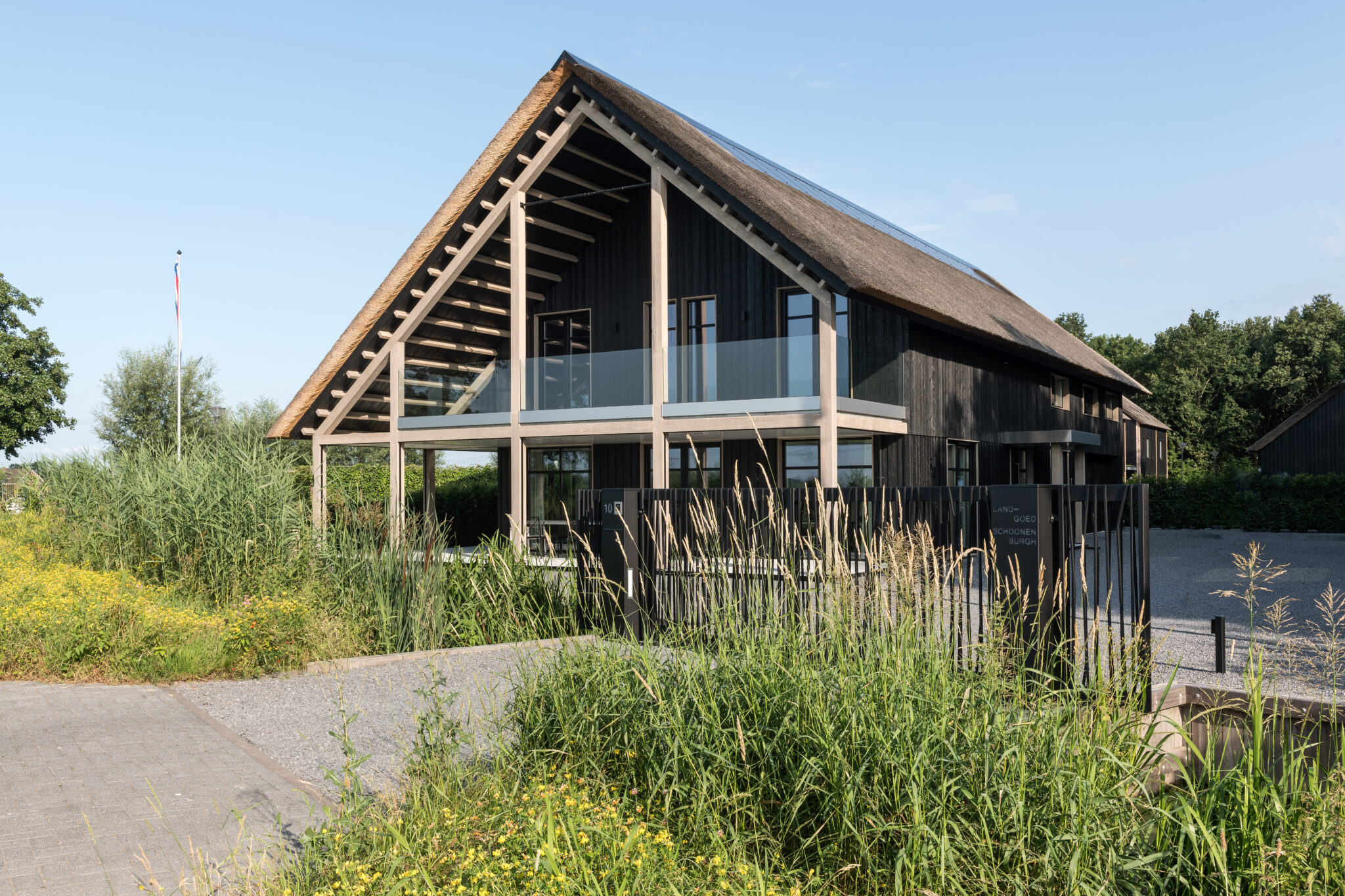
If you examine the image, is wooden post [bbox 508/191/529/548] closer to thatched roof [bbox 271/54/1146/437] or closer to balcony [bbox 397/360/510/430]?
balcony [bbox 397/360/510/430]

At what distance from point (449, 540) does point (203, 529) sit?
45.4 feet

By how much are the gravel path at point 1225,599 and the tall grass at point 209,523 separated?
725cm

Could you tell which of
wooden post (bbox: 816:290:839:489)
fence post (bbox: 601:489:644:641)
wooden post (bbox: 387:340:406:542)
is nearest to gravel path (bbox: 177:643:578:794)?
fence post (bbox: 601:489:644:641)

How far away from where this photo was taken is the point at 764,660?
12.5 feet

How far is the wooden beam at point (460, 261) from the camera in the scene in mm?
14609

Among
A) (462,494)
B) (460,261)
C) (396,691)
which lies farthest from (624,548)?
(462,494)

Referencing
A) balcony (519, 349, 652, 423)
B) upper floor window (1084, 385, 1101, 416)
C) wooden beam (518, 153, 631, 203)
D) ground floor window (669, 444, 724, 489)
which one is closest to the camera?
balcony (519, 349, 652, 423)

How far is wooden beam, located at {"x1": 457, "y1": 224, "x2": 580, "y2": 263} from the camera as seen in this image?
15.4 metres

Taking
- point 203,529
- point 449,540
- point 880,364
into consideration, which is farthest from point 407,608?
point 449,540

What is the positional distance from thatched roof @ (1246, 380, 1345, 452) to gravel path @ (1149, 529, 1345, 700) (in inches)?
430

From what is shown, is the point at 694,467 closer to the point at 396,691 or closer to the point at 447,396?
the point at 447,396

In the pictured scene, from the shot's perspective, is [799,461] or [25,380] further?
[25,380]

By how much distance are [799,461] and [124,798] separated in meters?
12.6

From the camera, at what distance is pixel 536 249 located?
669 inches
